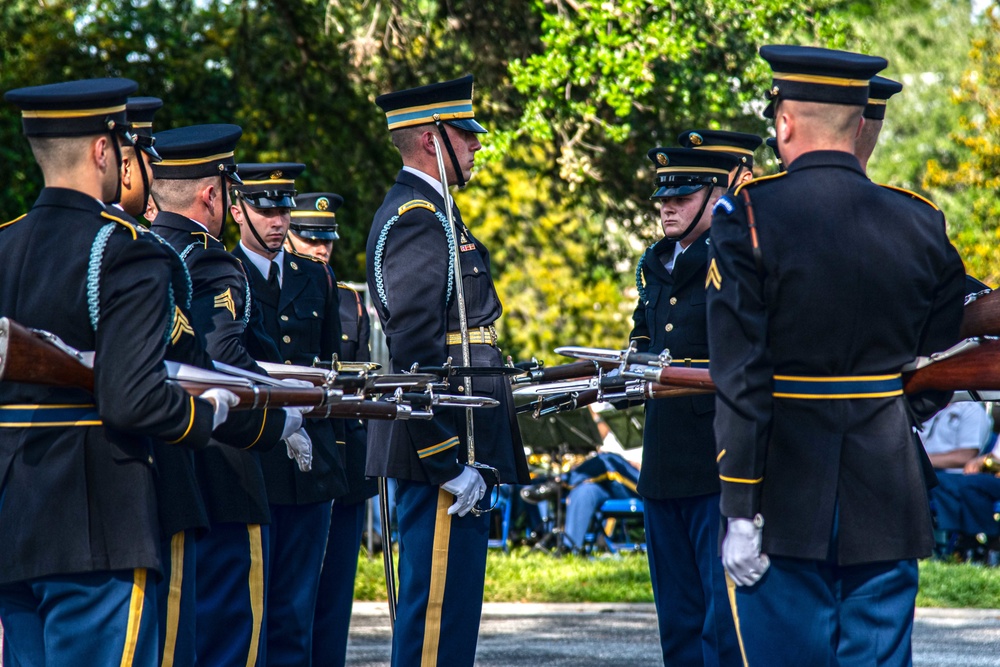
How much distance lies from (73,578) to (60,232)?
88cm

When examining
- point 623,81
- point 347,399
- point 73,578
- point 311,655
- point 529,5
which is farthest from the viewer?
point 529,5

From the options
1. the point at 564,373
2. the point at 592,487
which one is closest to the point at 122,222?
the point at 564,373

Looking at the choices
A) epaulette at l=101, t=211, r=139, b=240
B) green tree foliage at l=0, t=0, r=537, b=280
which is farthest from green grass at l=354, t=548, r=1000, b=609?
epaulette at l=101, t=211, r=139, b=240

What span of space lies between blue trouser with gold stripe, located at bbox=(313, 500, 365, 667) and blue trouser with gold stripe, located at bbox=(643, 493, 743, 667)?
1.55 meters

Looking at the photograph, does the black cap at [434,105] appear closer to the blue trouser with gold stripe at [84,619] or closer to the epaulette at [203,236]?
the epaulette at [203,236]

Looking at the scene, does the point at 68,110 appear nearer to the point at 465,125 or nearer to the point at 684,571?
the point at 465,125

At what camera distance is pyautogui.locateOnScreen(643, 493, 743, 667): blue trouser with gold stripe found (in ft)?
17.4

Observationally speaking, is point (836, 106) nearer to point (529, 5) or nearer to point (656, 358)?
point (656, 358)

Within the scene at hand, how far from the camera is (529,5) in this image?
12500mm

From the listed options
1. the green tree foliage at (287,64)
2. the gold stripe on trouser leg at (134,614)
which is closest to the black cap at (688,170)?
the gold stripe on trouser leg at (134,614)

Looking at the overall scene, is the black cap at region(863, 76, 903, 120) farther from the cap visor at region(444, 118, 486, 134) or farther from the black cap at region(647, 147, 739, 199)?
the cap visor at region(444, 118, 486, 134)

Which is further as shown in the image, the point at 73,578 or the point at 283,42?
the point at 283,42

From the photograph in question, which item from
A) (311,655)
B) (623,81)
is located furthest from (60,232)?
(623,81)

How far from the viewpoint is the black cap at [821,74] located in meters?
3.73
